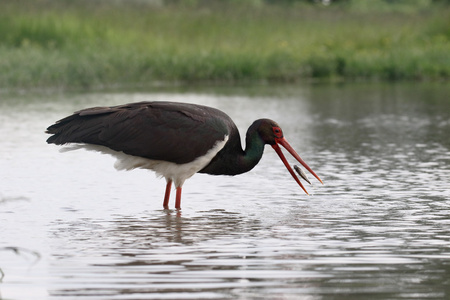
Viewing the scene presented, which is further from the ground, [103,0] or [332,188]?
[103,0]

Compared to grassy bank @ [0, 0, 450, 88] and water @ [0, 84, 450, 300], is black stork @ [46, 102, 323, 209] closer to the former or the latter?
water @ [0, 84, 450, 300]

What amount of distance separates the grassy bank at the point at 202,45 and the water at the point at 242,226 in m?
7.75

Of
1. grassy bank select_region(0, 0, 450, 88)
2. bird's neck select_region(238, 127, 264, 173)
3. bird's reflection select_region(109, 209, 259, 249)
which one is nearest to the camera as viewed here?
bird's reflection select_region(109, 209, 259, 249)

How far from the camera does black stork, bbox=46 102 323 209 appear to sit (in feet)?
26.2

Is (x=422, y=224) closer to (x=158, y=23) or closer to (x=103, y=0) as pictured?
(x=158, y=23)

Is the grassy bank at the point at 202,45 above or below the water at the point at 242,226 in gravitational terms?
above

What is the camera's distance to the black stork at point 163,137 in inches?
315

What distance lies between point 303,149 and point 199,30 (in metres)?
16.6

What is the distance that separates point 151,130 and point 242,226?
118 cm

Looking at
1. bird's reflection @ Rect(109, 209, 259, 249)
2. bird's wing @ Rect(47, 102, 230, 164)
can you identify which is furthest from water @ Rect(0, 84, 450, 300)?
bird's wing @ Rect(47, 102, 230, 164)

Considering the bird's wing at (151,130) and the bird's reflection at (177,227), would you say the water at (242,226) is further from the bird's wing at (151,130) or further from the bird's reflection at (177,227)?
the bird's wing at (151,130)

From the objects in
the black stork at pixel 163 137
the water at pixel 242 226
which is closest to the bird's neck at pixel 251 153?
the black stork at pixel 163 137

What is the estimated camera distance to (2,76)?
20031mm

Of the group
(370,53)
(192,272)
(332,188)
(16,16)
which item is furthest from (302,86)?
(192,272)
